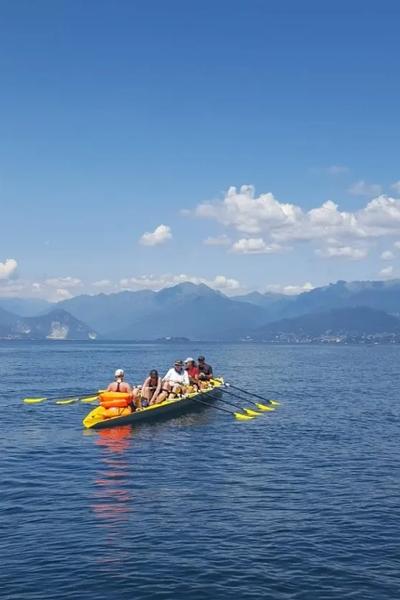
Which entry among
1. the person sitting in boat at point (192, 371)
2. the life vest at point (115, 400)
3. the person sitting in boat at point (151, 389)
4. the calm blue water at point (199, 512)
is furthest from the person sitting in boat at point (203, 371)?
the life vest at point (115, 400)

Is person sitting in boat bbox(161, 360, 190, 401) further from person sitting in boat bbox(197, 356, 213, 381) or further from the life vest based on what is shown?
person sitting in boat bbox(197, 356, 213, 381)

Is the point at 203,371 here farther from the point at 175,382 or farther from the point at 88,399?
the point at 88,399

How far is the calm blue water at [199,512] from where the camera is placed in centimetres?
1550

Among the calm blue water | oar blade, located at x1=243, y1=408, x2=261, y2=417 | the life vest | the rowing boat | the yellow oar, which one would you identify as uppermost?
the life vest

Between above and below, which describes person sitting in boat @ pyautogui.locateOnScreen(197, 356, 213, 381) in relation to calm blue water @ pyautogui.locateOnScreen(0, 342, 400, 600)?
above

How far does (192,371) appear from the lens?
48.5 metres

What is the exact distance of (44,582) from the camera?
50.2ft

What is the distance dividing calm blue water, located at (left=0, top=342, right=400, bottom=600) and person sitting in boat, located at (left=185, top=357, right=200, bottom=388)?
8357 mm

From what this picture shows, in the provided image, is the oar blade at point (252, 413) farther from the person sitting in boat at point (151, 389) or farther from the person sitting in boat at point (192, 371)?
the person sitting in boat at point (151, 389)

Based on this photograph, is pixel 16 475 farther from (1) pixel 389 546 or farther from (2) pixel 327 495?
(1) pixel 389 546

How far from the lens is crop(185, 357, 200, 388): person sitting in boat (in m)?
47.5

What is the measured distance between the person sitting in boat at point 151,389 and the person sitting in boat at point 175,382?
0.84m

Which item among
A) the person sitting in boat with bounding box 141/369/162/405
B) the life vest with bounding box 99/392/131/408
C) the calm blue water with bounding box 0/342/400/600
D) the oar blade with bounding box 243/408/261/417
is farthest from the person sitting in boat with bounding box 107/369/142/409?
the oar blade with bounding box 243/408/261/417

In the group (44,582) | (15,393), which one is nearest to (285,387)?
(15,393)
